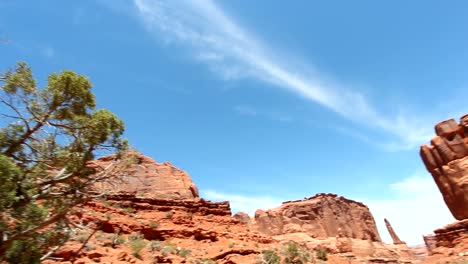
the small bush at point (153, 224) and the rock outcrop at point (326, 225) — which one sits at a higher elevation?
the rock outcrop at point (326, 225)

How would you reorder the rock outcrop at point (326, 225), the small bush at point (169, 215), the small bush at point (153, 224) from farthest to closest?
the rock outcrop at point (326, 225)
the small bush at point (169, 215)
the small bush at point (153, 224)

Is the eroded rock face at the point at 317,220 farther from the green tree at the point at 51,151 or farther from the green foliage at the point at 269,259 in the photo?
the green tree at the point at 51,151

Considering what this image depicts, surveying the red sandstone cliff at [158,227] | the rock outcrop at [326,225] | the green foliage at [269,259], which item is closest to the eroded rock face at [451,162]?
the red sandstone cliff at [158,227]

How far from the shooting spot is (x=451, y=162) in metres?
32.6

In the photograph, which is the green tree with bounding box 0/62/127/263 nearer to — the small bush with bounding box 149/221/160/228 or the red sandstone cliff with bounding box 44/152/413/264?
the red sandstone cliff with bounding box 44/152/413/264

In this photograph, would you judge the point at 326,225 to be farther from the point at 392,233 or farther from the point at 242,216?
the point at 392,233

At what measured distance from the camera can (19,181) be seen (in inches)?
374

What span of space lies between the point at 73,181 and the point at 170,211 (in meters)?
24.3

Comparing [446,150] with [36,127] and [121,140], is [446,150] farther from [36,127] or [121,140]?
[36,127]

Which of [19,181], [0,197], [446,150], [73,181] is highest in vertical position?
[446,150]

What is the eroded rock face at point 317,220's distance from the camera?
79875 mm

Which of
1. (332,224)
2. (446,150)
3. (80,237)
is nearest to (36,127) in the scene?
(80,237)

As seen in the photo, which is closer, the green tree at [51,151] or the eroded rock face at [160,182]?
the green tree at [51,151]

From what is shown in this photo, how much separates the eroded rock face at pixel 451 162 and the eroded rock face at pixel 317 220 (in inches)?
1859
